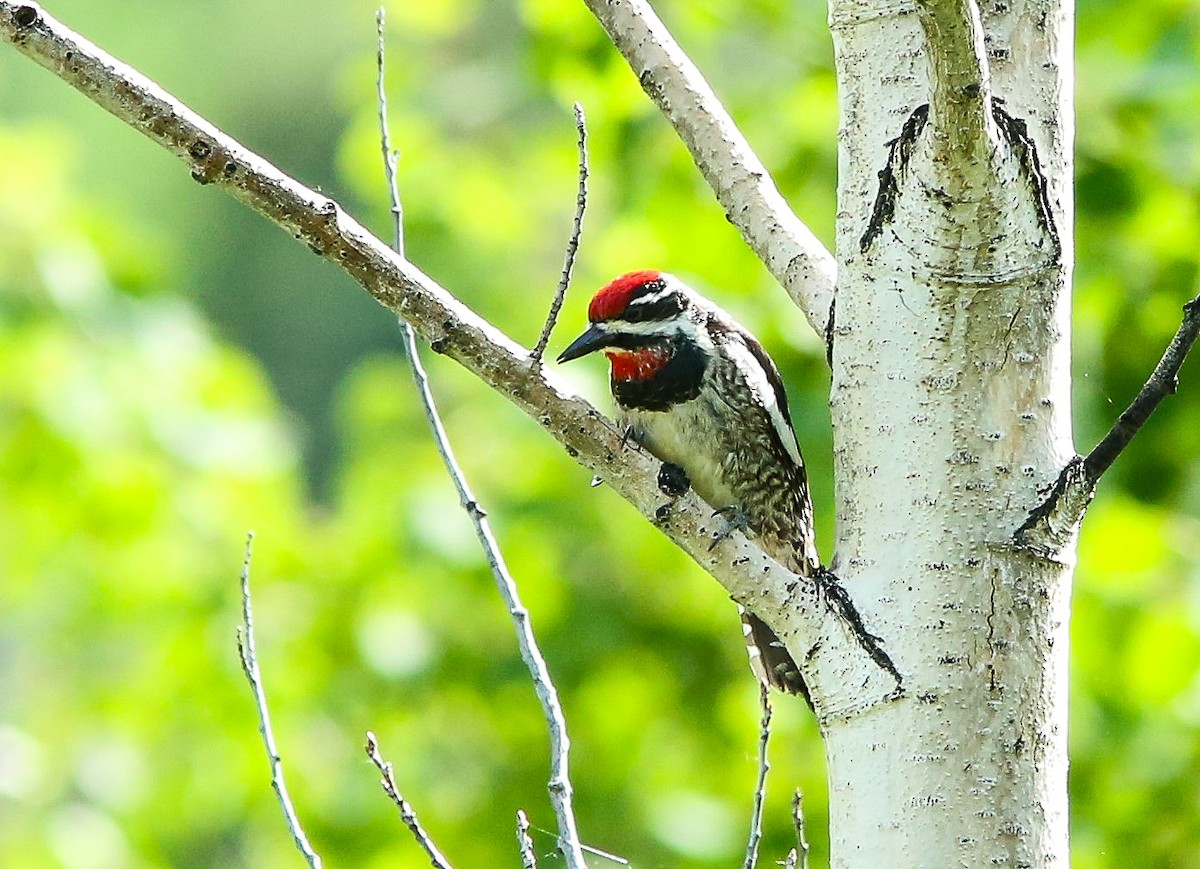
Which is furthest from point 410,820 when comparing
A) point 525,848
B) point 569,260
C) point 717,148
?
point 717,148

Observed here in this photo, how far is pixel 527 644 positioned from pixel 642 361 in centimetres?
121

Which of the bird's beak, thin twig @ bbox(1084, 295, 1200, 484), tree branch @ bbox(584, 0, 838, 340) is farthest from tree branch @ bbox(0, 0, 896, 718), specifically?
the bird's beak

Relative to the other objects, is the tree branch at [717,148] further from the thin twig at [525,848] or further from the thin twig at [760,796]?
the thin twig at [525,848]

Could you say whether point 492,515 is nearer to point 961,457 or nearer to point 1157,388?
point 961,457

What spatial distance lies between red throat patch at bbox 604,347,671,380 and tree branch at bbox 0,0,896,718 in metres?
1.28

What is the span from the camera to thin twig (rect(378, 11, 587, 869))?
1.79 m

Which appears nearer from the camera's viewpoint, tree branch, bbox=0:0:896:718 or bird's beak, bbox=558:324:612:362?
tree branch, bbox=0:0:896:718

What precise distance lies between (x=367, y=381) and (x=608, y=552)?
1527 millimetres

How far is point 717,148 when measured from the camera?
2180 millimetres

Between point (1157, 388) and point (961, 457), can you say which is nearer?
point (1157, 388)

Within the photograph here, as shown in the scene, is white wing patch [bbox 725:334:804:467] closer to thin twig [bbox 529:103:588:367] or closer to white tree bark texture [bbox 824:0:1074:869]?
white tree bark texture [bbox 824:0:1074:869]

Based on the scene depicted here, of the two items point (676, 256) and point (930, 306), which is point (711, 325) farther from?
point (930, 306)

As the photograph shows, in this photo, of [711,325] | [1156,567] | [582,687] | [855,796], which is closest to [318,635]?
[582,687]

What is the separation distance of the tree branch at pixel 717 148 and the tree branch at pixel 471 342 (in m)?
0.47
